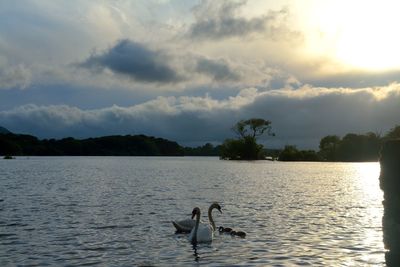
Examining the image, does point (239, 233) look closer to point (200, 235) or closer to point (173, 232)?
point (200, 235)

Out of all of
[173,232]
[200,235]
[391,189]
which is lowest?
[173,232]

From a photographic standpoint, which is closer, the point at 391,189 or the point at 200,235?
the point at 391,189

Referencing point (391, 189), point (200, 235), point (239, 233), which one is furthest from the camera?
point (239, 233)

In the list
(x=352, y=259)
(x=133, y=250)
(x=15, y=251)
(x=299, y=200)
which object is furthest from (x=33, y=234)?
(x=299, y=200)

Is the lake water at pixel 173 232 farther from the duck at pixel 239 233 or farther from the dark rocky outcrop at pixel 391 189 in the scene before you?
the dark rocky outcrop at pixel 391 189

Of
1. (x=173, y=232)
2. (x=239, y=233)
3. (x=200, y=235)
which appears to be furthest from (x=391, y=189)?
(x=173, y=232)

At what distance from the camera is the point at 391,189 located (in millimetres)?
24984

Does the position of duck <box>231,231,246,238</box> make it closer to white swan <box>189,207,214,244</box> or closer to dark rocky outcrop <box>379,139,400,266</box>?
white swan <box>189,207,214,244</box>

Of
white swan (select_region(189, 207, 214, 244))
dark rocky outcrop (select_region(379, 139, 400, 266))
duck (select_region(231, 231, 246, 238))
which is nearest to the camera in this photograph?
dark rocky outcrop (select_region(379, 139, 400, 266))

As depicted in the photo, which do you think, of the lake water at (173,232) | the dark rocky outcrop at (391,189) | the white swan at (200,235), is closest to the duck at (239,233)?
the lake water at (173,232)

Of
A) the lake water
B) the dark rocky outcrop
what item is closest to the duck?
the lake water

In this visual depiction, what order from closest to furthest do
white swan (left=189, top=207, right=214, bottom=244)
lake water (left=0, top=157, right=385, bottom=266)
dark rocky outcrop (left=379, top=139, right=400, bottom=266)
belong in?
lake water (left=0, top=157, right=385, bottom=266), dark rocky outcrop (left=379, top=139, right=400, bottom=266), white swan (left=189, top=207, right=214, bottom=244)

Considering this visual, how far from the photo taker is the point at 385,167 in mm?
25703

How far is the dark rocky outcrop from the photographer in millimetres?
24719
